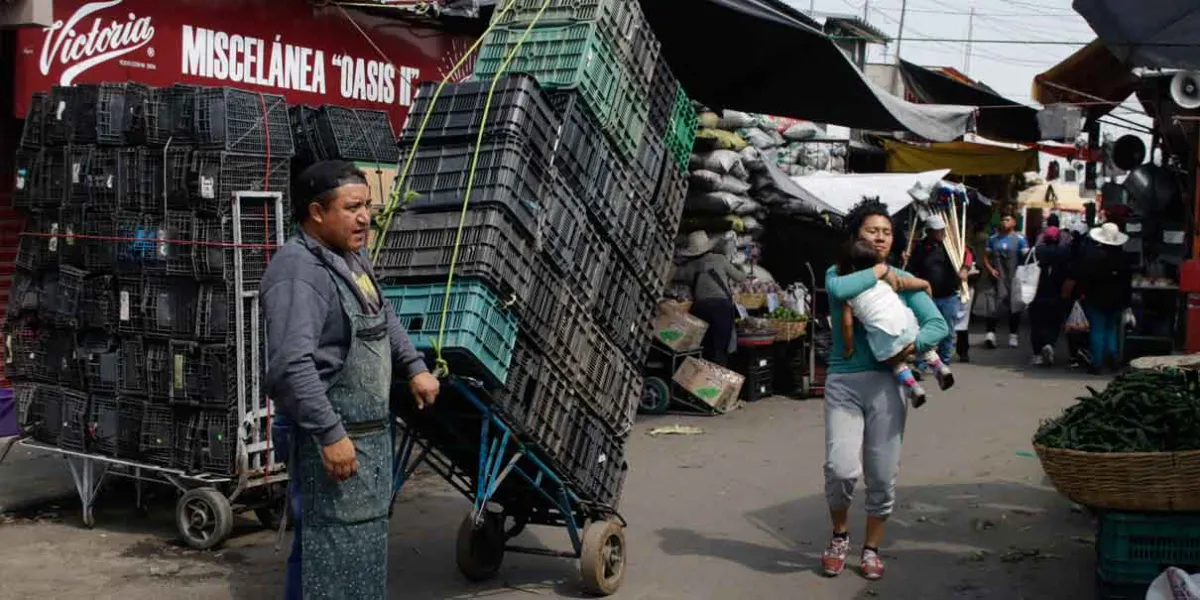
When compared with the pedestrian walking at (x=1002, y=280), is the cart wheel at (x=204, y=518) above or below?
below

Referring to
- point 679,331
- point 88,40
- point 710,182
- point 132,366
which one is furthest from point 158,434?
point 710,182

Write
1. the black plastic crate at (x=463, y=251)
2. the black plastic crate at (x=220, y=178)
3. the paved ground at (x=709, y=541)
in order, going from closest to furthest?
1. the black plastic crate at (x=463, y=251)
2. the paved ground at (x=709, y=541)
3. the black plastic crate at (x=220, y=178)

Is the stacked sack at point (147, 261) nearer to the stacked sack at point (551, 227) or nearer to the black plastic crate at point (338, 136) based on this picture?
the black plastic crate at point (338, 136)

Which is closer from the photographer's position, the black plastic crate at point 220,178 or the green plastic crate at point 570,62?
the green plastic crate at point 570,62

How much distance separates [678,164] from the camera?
22.2ft

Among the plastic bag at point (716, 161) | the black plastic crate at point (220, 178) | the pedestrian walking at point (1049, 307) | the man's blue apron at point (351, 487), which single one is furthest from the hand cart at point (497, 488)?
the pedestrian walking at point (1049, 307)

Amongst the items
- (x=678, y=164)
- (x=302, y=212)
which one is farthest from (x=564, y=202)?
(x=302, y=212)

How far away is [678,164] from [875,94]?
3.14 meters

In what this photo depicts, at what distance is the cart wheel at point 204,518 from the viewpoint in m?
6.75

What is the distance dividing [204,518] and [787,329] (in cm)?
732

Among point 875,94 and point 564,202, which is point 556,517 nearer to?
point 564,202

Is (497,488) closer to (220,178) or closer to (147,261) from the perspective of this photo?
(220,178)

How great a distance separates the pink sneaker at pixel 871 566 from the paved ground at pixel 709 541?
0.06m

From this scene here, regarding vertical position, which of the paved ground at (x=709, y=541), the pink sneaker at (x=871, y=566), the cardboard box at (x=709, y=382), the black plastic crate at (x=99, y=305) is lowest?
the paved ground at (x=709, y=541)
